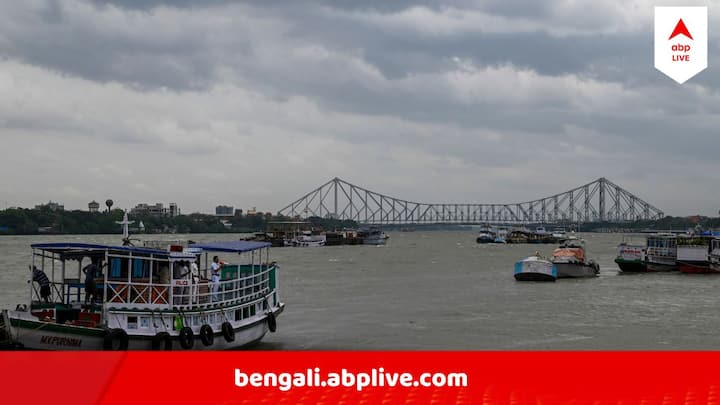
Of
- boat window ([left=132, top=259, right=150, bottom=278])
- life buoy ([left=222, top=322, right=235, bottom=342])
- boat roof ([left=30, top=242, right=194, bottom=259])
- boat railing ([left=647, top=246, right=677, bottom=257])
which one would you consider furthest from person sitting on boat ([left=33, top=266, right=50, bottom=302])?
boat railing ([left=647, top=246, right=677, bottom=257])

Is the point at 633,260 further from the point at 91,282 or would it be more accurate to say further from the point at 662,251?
the point at 91,282

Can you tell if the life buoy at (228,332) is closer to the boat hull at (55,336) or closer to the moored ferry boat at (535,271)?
the boat hull at (55,336)

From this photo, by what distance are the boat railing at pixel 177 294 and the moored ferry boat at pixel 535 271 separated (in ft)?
97.4

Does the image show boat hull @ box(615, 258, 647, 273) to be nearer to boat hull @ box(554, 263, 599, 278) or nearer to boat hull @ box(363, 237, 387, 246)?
boat hull @ box(554, 263, 599, 278)

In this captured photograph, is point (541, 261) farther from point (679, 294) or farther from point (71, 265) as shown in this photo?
point (71, 265)

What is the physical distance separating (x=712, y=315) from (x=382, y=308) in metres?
13.7

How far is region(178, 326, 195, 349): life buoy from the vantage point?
1848 cm

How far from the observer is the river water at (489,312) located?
24609 millimetres

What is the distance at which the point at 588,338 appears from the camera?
2552 centimetres

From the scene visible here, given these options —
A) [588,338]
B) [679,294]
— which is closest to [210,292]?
[588,338]

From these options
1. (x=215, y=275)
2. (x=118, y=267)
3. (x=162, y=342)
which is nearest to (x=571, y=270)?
(x=215, y=275)

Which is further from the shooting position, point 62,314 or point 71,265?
point 71,265

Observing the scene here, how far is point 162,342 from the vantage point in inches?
713

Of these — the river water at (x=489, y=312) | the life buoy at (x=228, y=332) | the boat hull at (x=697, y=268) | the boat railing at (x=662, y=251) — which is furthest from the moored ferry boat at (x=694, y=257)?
the life buoy at (x=228, y=332)
